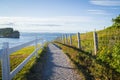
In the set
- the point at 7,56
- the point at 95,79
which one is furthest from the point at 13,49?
the point at 95,79

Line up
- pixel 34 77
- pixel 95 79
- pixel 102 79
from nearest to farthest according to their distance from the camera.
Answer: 1. pixel 102 79
2. pixel 95 79
3. pixel 34 77

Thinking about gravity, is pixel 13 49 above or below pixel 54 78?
above

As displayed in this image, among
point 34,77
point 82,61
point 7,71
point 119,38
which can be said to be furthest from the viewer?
point 119,38

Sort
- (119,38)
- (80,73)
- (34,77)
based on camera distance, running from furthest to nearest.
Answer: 1. (119,38)
2. (80,73)
3. (34,77)

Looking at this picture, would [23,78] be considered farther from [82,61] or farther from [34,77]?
[82,61]

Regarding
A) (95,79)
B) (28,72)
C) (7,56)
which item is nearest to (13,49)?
(7,56)

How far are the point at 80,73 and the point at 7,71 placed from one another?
3.31 metres

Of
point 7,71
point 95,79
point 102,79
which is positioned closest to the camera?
point 7,71

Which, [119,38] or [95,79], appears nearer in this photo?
[95,79]

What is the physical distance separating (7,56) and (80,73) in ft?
11.1

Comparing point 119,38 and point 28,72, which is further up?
point 119,38

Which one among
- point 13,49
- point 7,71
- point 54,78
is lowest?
point 54,78

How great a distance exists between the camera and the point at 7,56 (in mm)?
7211

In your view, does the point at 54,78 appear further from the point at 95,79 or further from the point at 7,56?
the point at 7,56
